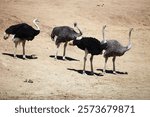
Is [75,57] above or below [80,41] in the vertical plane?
below

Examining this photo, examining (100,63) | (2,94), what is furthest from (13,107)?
(100,63)

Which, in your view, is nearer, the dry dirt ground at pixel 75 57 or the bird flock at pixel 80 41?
the dry dirt ground at pixel 75 57

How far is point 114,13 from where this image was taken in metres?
27.1

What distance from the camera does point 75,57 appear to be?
1948cm

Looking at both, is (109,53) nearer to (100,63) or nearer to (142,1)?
(100,63)

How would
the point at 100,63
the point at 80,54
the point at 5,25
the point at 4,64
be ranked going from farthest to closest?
the point at 5,25, the point at 80,54, the point at 100,63, the point at 4,64

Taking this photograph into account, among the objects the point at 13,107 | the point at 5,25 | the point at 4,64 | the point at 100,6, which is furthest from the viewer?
the point at 100,6

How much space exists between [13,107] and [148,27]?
15.0 metres

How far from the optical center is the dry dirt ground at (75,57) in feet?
48.1

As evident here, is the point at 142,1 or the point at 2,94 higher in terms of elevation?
the point at 142,1

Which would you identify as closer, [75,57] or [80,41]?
[80,41]

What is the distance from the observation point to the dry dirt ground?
48.1ft

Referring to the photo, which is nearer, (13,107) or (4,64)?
(13,107)

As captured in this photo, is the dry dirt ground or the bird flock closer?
the dry dirt ground
